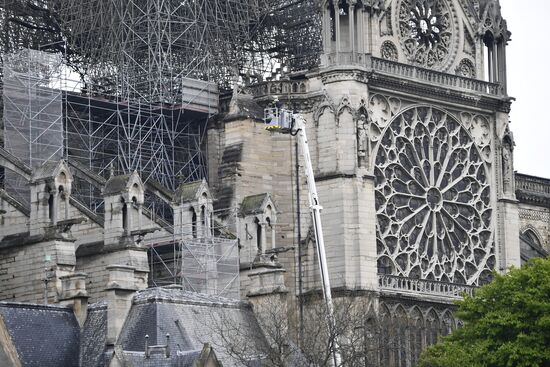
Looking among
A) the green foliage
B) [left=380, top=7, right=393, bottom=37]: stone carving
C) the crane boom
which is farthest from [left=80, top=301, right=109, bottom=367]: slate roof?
[left=380, top=7, right=393, bottom=37]: stone carving

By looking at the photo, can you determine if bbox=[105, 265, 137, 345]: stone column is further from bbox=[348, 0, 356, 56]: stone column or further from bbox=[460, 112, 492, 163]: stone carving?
bbox=[460, 112, 492, 163]: stone carving

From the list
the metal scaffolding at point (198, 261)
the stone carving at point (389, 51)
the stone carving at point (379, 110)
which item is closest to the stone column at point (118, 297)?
the metal scaffolding at point (198, 261)

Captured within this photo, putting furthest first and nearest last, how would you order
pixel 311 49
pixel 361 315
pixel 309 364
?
pixel 311 49 < pixel 361 315 < pixel 309 364

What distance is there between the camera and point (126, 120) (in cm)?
8238

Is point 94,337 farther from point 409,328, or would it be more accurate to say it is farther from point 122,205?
point 409,328

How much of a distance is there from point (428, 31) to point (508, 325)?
68.1ft

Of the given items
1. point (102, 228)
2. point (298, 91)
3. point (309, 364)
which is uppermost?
point (298, 91)

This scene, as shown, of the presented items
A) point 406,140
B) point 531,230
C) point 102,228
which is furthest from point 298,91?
point 531,230

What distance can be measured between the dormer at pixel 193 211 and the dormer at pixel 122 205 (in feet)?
6.81

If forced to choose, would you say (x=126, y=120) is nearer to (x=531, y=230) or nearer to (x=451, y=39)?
(x=451, y=39)

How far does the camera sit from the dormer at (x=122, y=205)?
2945 inches

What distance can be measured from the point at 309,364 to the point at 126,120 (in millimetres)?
20381

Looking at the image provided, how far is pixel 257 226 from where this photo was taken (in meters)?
78.9

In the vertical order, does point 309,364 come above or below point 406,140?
below
